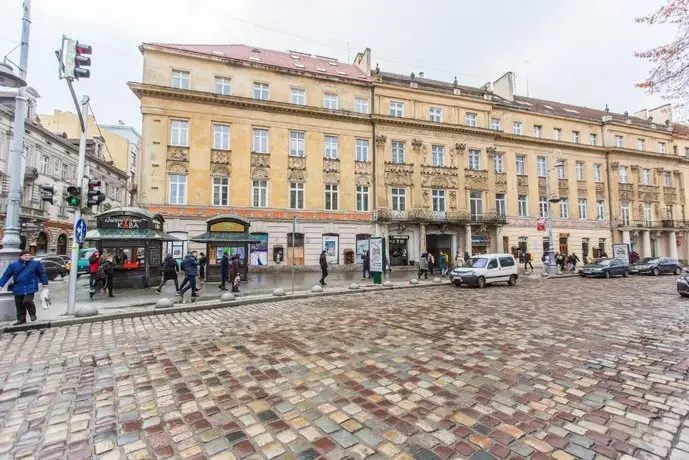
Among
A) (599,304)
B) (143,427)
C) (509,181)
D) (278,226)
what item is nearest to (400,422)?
(143,427)

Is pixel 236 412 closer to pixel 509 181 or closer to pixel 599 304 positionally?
pixel 599 304


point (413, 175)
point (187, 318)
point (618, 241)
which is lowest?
point (187, 318)

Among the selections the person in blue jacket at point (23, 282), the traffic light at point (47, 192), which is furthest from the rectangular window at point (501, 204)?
the person in blue jacket at point (23, 282)

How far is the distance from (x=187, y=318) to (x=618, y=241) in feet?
149

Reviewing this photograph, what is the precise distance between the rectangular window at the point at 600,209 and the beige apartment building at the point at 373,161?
0.30m

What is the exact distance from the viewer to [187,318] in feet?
30.7

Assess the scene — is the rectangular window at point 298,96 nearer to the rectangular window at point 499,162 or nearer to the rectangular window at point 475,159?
the rectangular window at point 475,159

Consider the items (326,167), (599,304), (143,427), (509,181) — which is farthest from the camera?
(509,181)

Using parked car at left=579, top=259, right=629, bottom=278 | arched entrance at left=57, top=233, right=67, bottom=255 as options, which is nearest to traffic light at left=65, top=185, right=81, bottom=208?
parked car at left=579, top=259, right=629, bottom=278

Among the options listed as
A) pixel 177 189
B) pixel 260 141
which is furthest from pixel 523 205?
pixel 177 189

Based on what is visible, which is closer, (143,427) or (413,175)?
(143,427)

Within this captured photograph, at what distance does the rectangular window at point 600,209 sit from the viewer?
37.8 meters

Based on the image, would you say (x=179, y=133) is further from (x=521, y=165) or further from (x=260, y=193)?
(x=521, y=165)

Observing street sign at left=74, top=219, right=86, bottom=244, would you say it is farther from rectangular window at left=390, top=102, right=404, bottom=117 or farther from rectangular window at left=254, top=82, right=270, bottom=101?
rectangular window at left=390, top=102, right=404, bottom=117
